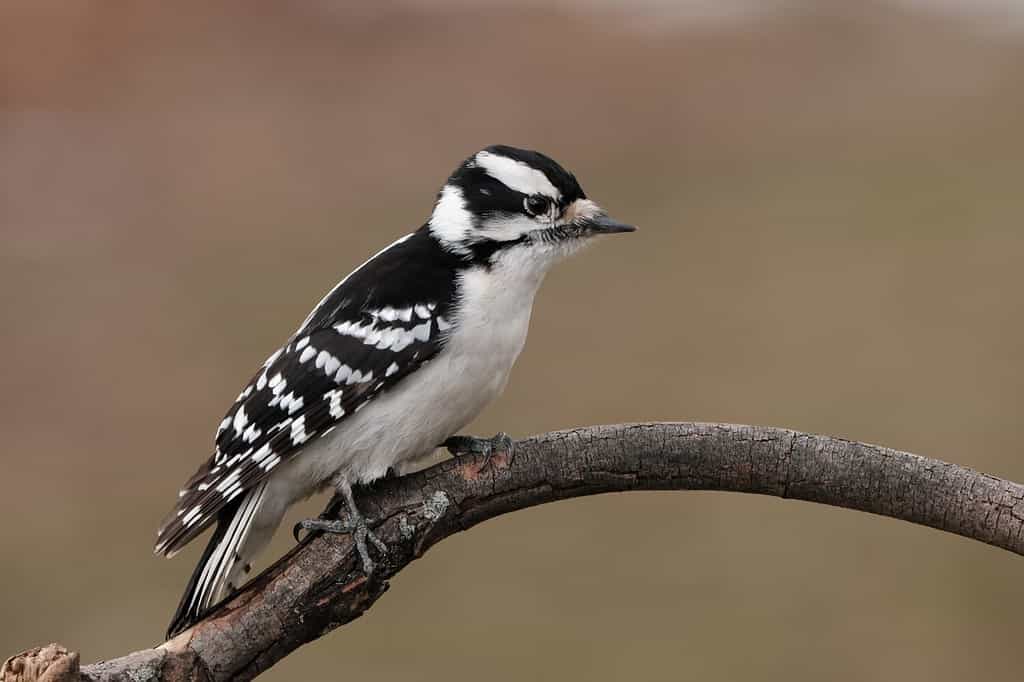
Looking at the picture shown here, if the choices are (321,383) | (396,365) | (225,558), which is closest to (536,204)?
(396,365)

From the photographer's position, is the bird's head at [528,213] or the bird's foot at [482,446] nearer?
the bird's foot at [482,446]

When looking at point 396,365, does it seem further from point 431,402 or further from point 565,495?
point 565,495

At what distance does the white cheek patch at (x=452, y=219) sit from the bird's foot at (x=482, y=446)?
36 cm

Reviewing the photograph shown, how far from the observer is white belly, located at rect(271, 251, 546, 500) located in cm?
205

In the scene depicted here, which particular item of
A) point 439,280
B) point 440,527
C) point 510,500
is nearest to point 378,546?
point 440,527

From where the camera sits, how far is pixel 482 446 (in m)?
1.98

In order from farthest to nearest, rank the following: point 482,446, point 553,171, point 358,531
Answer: point 553,171, point 482,446, point 358,531

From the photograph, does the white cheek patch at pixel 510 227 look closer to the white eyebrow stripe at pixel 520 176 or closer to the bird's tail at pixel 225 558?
the white eyebrow stripe at pixel 520 176

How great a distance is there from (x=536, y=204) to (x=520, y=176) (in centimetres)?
6

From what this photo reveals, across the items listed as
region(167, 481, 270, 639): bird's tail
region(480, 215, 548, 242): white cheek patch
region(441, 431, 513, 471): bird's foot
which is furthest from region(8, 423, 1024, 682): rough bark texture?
region(480, 215, 548, 242): white cheek patch

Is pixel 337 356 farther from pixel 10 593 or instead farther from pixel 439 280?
pixel 10 593

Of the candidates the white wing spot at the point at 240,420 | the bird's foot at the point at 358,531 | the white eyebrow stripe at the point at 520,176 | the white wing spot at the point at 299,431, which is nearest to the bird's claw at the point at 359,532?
the bird's foot at the point at 358,531

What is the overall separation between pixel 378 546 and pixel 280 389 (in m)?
0.39

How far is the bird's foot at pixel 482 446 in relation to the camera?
190cm
